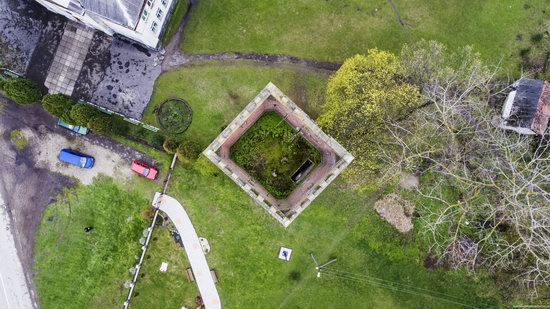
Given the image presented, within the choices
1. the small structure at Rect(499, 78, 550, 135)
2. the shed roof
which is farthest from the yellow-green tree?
the shed roof

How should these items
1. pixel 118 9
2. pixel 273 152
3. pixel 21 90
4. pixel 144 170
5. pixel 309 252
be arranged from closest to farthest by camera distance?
pixel 118 9
pixel 21 90
pixel 144 170
pixel 309 252
pixel 273 152

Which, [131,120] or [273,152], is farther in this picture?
[273,152]

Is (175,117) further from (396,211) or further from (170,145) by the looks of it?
(396,211)

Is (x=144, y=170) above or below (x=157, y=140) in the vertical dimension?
below

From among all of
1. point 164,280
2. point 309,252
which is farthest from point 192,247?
point 309,252

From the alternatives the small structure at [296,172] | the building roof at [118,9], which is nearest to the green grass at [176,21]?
the building roof at [118,9]

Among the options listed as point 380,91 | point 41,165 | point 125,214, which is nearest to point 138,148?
point 125,214

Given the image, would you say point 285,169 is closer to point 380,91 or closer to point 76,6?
point 380,91

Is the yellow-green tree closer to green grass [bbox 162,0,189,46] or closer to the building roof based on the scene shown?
green grass [bbox 162,0,189,46]
